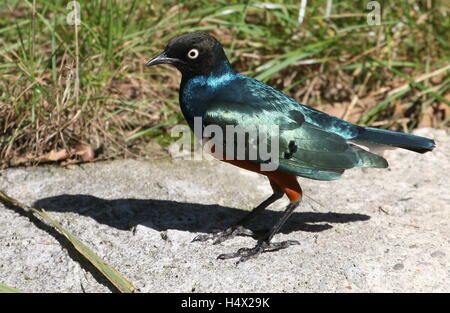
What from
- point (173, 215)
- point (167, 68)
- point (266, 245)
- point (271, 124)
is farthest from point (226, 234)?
point (167, 68)

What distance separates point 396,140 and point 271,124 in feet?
2.66

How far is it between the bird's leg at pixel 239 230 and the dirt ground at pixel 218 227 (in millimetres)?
57

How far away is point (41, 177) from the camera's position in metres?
5.28

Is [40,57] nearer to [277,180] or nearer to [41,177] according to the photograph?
[41,177]

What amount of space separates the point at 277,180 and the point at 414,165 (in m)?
1.66

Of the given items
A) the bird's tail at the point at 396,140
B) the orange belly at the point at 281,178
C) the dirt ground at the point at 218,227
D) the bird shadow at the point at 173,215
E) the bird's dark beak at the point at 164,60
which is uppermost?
the bird's dark beak at the point at 164,60

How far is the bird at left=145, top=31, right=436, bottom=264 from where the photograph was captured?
4.34m

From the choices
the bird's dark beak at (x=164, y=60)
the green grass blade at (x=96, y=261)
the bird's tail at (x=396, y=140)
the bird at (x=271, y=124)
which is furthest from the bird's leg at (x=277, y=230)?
the bird's dark beak at (x=164, y=60)

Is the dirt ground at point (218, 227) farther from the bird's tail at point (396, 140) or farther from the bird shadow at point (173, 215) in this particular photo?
the bird's tail at point (396, 140)

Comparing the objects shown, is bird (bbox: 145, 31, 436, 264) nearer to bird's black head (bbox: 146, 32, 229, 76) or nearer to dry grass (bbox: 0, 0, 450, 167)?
bird's black head (bbox: 146, 32, 229, 76)

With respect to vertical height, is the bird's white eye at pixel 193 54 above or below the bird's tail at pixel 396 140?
above

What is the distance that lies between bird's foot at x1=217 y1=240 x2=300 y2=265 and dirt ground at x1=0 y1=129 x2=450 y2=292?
4 cm

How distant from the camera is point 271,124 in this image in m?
4.37

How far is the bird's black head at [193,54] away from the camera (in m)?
4.47
